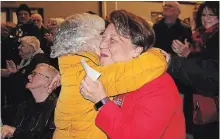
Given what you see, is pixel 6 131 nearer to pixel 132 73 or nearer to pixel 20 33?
pixel 132 73

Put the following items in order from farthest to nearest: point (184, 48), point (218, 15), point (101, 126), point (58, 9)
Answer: point (58, 9) → point (184, 48) → point (218, 15) → point (101, 126)

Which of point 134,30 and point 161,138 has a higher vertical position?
point 134,30

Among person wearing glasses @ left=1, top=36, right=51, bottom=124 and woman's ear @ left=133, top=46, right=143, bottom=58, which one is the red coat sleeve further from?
person wearing glasses @ left=1, top=36, right=51, bottom=124

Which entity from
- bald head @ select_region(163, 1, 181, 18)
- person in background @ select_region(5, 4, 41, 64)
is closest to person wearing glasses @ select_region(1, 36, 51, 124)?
person in background @ select_region(5, 4, 41, 64)

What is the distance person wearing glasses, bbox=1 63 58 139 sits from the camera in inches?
106

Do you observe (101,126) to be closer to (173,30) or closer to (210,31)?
(210,31)

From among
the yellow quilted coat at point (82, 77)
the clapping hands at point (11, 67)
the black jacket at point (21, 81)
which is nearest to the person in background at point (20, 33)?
the clapping hands at point (11, 67)

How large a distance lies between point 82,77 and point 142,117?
39 cm

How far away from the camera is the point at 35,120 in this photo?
283 centimetres

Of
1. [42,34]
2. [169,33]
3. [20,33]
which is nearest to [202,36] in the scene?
[169,33]

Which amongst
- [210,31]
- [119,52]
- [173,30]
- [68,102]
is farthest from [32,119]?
[173,30]

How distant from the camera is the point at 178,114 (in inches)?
66.7

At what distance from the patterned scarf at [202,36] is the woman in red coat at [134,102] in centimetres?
150

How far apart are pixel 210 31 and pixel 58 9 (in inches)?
304
